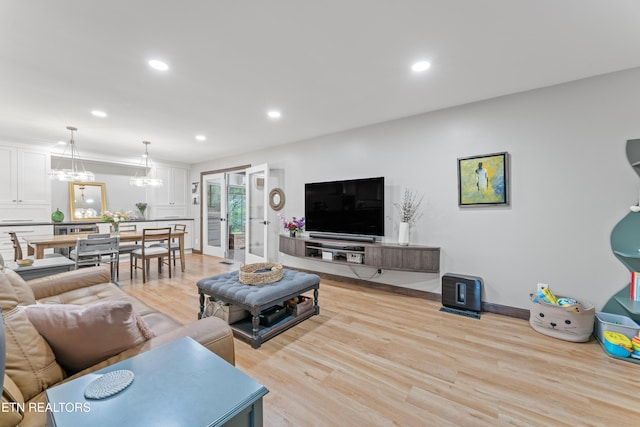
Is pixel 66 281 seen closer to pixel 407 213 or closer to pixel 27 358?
pixel 27 358

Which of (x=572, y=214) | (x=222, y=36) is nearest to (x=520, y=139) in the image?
(x=572, y=214)

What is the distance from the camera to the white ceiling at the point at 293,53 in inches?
65.5

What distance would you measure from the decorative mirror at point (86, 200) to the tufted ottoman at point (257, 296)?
4.62 m

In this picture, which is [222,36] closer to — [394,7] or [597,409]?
[394,7]

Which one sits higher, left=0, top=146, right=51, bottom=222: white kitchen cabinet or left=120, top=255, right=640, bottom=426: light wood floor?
left=0, top=146, right=51, bottom=222: white kitchen cabinet

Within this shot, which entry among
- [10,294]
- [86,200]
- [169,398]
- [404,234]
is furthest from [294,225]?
[86,200]

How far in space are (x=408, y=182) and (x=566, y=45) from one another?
1888 mm

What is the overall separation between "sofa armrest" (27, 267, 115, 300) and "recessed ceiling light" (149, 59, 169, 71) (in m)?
1.89

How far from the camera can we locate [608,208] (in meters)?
2.40

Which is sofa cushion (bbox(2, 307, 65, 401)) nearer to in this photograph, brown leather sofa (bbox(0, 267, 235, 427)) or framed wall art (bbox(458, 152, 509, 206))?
brown leather sofa (bbox(0, 267, 235, 427))

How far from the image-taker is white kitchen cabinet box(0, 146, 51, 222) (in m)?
4.41

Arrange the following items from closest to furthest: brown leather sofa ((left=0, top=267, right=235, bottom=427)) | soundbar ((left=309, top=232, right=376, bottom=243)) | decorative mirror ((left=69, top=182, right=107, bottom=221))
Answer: brown leather sofa ((left=0, top=267, right=235, bottom=427)) < soundbar ((left=309, top=232, right=376, bottom=243)) < decorative mirror ((left=69, top=182, right=107, bottom=221))

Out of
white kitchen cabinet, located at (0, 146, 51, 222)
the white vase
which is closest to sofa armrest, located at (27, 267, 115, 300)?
the white vase

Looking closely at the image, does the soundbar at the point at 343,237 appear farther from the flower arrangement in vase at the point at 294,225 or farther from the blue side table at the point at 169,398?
the blue side table at the point at 169,398
